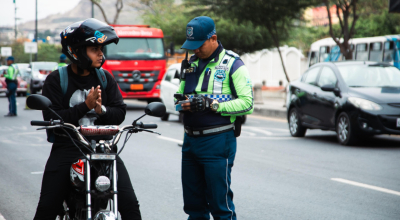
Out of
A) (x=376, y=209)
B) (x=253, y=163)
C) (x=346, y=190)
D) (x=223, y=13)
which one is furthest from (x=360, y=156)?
(x=223, y=13)

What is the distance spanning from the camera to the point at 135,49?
847 inches

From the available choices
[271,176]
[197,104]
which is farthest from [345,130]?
[197,104]

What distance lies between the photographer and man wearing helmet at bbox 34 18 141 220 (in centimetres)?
349

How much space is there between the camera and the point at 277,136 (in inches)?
499

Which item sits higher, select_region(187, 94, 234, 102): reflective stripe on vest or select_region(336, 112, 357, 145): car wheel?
select_region(187, 94, 234, 102): reflective stripe on vest

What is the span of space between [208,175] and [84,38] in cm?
128

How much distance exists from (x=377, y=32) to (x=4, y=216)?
30.0 meters

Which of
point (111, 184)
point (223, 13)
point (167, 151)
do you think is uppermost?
point (223, 13)

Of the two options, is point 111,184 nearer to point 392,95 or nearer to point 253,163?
point 253,163

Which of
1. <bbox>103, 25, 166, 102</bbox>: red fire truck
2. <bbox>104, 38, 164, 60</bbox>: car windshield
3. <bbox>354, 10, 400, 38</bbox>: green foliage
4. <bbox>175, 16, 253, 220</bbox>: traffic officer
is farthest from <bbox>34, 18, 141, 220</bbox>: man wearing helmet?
<bbox>354, 10, 400, 38</bbox>: green foliage

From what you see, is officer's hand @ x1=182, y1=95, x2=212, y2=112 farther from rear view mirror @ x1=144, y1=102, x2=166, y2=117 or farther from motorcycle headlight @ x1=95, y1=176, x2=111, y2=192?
motorcycle headlight @ x1=95, y1=176, x2=111, y2=192

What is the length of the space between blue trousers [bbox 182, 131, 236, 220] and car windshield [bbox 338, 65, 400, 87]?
7.46 meters

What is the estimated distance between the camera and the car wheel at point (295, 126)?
486 inches

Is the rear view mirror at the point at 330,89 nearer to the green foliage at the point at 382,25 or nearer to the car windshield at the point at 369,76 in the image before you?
the car windshield at the point at 369,76
